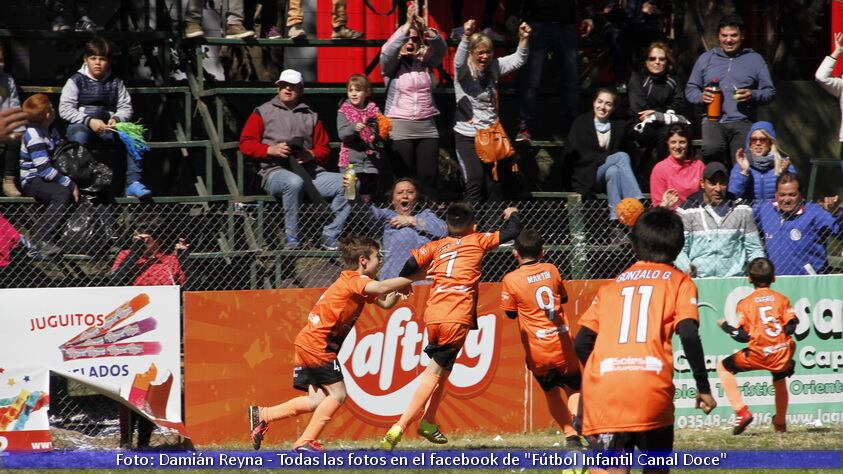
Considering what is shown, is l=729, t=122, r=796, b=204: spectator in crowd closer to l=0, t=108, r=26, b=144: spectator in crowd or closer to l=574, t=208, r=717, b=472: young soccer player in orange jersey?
l=574, t=208, r=717, b=472: young soccer player in orange jersey

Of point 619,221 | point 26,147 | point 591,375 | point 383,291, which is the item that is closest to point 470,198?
point 619,221

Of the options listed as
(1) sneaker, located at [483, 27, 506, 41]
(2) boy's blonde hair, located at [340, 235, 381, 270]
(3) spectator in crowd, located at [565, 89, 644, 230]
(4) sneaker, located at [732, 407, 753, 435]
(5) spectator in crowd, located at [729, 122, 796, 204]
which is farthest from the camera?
(1) sneaker, located at [483, 27, 506, 41]

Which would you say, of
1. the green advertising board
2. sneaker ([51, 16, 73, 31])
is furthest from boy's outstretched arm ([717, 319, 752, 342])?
sneaker ([51, 16, 73, 31])

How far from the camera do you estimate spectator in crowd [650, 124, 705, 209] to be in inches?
489

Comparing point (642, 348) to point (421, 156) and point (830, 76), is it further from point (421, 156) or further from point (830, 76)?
point (830, 76)

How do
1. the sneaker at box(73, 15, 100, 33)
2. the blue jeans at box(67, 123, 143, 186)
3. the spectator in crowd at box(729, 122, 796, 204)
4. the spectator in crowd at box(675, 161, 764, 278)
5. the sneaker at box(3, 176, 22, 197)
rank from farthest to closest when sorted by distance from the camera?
the sneaker at box(73, 15, 100, 33) < the spectator in crowd at box(729, 122, 796, 204) < the blue jeans at box(67, 123, 143, 186) < the sneaker at box(3, 176, 22, 197) < the spectator in crowd at box(675, 161, 764, 278)

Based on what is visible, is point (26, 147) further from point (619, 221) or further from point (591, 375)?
point (591, 375)

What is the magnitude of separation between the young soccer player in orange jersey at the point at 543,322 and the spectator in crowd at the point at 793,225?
2.51 metres

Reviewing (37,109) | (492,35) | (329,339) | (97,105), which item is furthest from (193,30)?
(329,339)

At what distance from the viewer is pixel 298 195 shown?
39.5 feet

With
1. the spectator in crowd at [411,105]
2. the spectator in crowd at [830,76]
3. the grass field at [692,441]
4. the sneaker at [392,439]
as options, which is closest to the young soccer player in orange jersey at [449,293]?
the sneaker at [392,439]

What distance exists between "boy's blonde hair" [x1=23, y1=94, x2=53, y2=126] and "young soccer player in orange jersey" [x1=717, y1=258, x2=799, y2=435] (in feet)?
20.9

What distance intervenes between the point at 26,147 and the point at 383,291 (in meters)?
3.93

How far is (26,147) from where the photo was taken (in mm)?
11727
